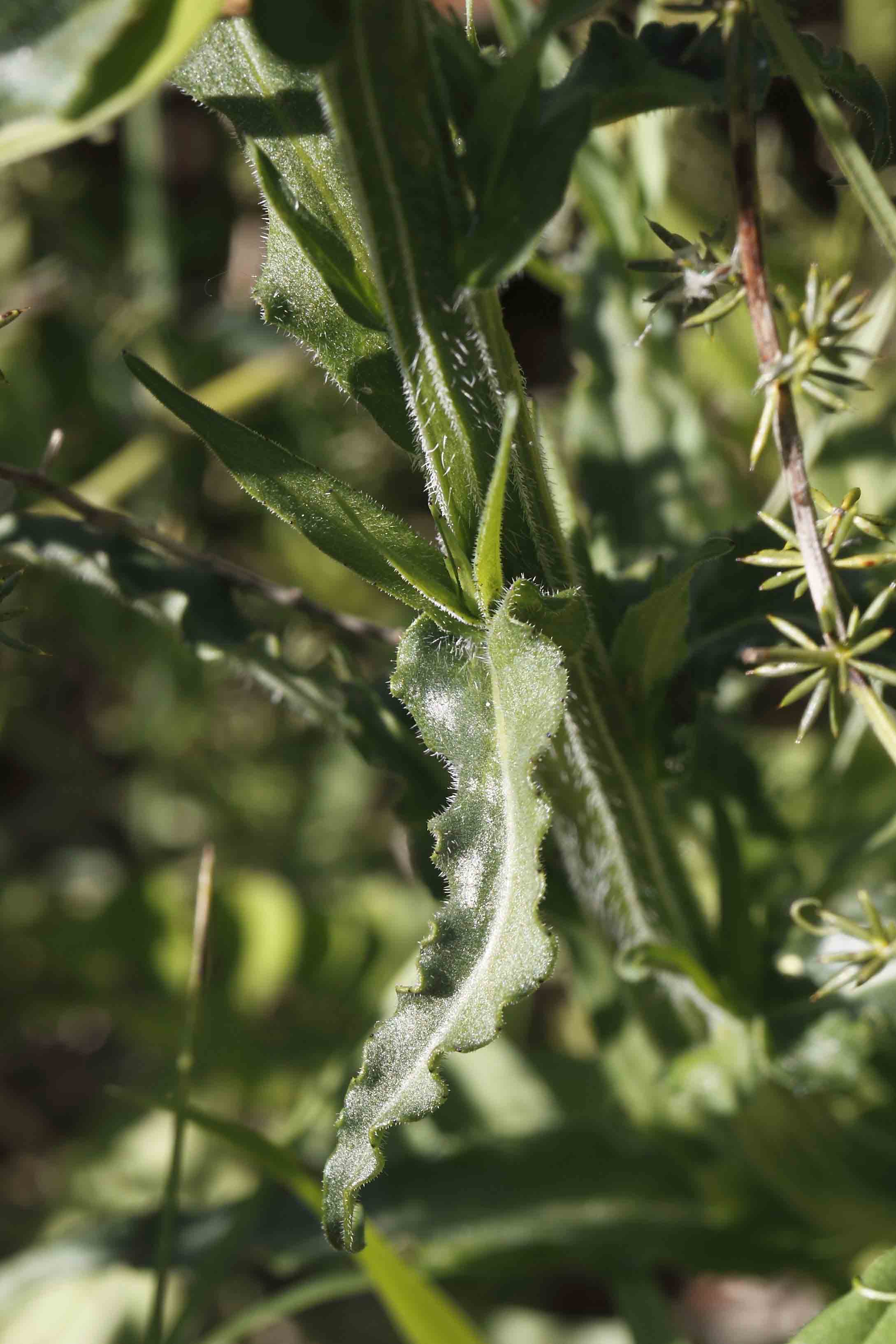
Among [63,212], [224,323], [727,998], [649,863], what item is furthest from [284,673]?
[63,212]

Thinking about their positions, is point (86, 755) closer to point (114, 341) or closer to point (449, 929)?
point (114, 341)

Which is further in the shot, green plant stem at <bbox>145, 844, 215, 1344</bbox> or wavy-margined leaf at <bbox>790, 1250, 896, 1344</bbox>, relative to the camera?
green plant stem at <bbox>145, 844, 215, 1344</bbox>

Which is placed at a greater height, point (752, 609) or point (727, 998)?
point (752, 609)

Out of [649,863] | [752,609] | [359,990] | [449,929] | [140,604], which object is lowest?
[359,990]

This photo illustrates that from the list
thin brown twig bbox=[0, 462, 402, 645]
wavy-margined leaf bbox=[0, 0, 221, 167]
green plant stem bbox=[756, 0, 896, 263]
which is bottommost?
thin brown twig bbox=[0, 462, 402, 645]

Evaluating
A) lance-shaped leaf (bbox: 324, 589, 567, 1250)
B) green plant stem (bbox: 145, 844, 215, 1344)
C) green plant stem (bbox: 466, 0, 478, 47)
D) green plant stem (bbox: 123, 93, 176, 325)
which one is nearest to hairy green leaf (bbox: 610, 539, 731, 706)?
lance-shaped leaf (bbox: 324, 589, 567, 1250)

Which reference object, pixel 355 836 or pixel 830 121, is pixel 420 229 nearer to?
pixel 830 121

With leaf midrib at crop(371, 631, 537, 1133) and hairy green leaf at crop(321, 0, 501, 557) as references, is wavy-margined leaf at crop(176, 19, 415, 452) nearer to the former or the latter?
hairy green leaf at crop(321, 0, 501, 557)
